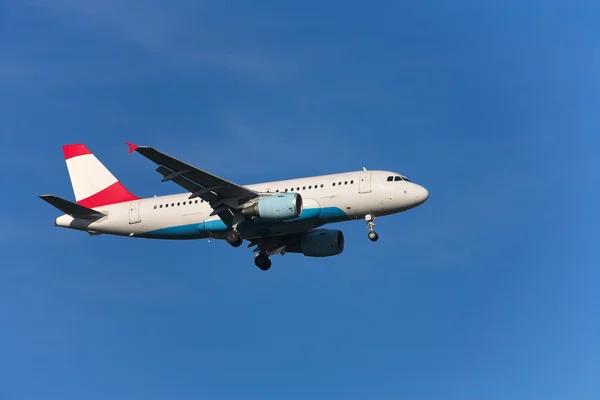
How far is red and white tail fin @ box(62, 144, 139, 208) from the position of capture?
62500 mm

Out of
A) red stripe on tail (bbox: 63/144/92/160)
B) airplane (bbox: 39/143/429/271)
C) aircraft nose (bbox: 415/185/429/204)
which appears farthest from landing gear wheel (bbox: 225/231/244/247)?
red stripe on tail (bbox: 63/144/92/160)

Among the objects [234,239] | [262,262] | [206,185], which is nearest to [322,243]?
[262,262]

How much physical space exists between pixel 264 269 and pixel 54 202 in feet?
47.1

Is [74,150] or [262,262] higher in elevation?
[74,150]

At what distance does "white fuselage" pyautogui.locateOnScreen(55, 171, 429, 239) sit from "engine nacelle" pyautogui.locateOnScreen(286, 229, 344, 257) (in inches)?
147

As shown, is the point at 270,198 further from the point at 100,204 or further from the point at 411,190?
the point at 100,204

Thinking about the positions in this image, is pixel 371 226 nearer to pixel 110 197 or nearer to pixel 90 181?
pixel 110 197

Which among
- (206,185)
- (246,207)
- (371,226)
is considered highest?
(206,185)

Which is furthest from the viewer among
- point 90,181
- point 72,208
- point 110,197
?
point 90,181

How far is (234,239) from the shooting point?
187 feet

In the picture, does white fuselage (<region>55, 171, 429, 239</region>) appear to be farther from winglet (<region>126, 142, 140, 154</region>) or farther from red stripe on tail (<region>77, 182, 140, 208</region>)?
winglet (<region>126, 142, 140, 154</region>)

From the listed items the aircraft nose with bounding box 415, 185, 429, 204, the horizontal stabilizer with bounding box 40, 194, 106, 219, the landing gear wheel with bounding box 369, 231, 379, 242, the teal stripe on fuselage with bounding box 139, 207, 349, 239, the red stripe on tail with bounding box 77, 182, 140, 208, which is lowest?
the landing gear wheel with bounding box 369, 231, 379, 242

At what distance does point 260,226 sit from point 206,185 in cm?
425

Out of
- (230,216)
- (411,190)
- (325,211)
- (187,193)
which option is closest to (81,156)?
(187,193)
